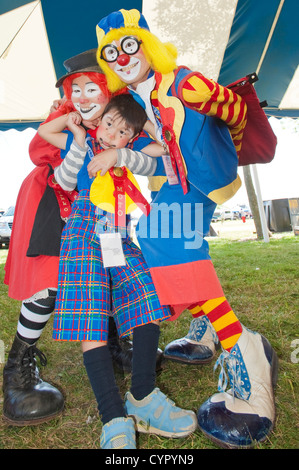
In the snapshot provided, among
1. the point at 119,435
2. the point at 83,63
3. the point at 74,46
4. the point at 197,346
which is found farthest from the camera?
the point at 74,46

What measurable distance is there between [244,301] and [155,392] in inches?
49.1

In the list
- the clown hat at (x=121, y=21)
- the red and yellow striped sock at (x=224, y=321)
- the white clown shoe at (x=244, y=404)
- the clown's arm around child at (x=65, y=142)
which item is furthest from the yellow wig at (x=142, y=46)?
the white clown shoe at (x=244, y=404)

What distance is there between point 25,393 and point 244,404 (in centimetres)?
64

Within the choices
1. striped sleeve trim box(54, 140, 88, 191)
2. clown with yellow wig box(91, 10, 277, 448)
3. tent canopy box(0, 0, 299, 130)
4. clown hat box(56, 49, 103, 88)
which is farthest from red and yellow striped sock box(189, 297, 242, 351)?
tent canopy box(0, 0, 299, 130)

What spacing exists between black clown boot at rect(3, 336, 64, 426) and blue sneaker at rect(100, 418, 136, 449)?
0.89ft

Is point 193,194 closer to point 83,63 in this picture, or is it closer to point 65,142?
point 65,142

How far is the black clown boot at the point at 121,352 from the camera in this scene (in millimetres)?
1275

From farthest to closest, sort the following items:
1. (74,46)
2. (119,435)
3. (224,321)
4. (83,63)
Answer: (74,46), (83,63), (224,321), (119,435)

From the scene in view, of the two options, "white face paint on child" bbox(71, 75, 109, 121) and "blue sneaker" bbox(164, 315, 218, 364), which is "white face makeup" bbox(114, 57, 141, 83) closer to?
"white face paint on child" bbox(71, 75, 109, 121)

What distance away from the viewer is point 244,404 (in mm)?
875

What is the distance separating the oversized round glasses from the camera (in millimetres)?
926

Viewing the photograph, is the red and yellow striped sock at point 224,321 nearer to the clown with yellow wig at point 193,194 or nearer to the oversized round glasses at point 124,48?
the clown with yellow wig at point 193,194

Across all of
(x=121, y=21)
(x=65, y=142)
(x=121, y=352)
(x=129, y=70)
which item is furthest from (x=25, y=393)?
(x=121, y=21)

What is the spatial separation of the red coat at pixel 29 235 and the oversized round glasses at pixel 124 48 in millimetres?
219
